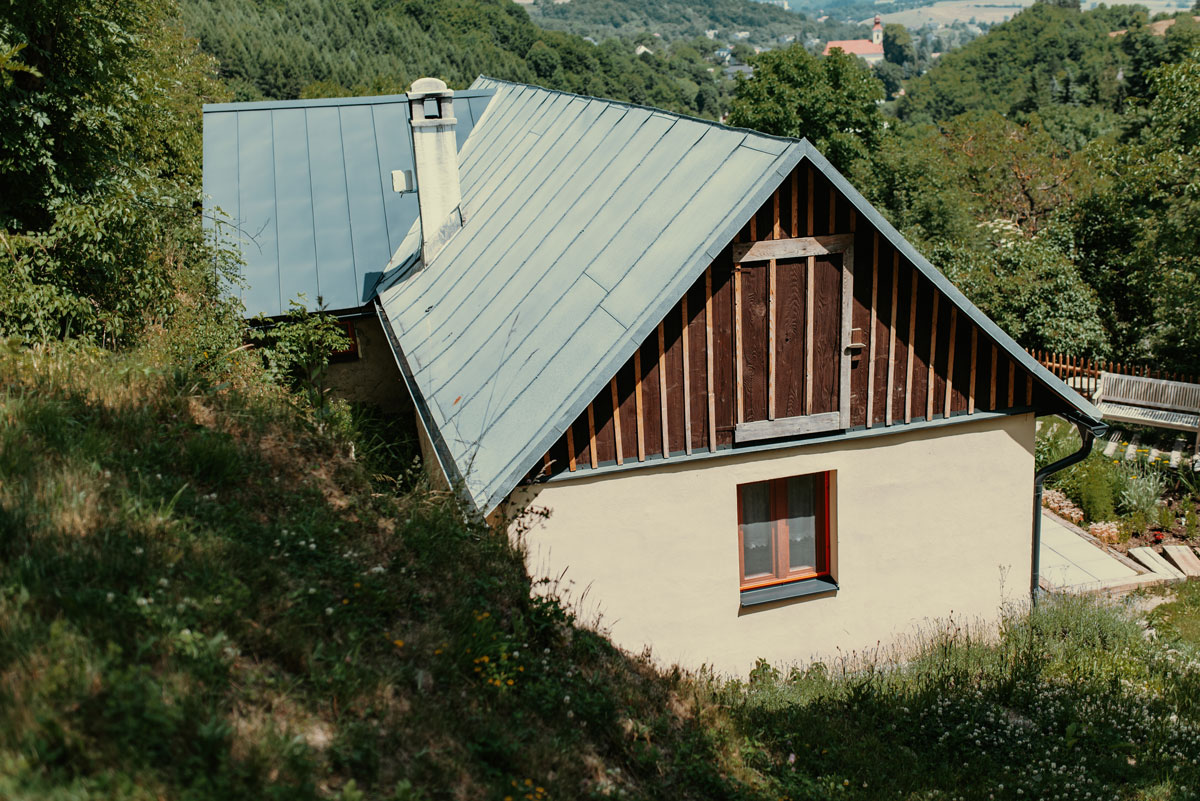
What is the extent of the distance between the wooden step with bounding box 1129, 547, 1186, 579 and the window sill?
625cm

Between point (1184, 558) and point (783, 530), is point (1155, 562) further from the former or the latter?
point (783, 530)

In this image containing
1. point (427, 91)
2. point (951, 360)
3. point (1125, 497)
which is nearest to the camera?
point (951, 360)

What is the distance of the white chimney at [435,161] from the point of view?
449 inches

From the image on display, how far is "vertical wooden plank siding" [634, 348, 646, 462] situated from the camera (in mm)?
8039

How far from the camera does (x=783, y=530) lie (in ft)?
30.1

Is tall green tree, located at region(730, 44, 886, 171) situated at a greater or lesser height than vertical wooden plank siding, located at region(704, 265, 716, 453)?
greater

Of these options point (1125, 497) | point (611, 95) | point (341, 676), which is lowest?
point (1125, 497)

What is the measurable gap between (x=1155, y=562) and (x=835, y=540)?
6.69m

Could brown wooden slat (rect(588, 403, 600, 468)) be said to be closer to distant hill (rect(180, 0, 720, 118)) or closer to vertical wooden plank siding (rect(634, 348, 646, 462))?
vertical wooden plank siding (rect(634, 348, 646, 462))

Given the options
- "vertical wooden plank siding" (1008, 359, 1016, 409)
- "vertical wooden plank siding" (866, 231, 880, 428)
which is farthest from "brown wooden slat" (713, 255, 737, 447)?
"vertical wooden plank siding" (1008, 359, 1016, 409)

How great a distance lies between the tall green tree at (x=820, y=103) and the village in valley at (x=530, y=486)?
2328cm

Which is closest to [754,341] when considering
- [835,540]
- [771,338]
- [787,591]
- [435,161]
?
[771,338]

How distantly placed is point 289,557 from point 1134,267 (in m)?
24.2

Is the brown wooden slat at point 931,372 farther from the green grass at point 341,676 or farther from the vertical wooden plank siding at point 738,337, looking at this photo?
the green grass at point 341,676
